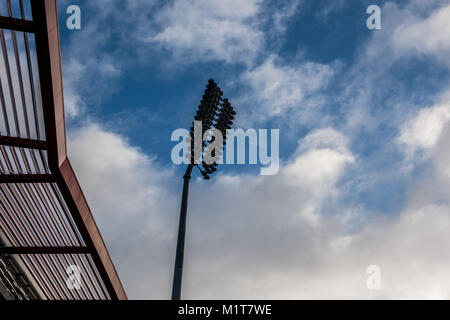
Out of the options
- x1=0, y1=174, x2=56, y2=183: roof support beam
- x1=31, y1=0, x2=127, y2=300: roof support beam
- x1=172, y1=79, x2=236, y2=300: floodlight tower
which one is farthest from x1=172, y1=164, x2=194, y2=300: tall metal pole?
x1=0, y1=174, x2=56, y2=183: roof support beam

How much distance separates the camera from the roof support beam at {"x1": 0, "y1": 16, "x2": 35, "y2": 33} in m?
7.61

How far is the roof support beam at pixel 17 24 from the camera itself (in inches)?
300

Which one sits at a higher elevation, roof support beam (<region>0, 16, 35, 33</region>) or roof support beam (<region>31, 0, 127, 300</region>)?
roof support beam (<region>0, 16, 35, 33</region>)

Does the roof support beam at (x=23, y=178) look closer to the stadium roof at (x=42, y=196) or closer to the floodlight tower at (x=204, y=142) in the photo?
the stadium roof at (x=42, y=196)

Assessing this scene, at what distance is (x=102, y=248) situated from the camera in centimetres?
1407

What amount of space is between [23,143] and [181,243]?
500 centimetres

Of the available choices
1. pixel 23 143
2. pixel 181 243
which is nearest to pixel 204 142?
pixel 181 243

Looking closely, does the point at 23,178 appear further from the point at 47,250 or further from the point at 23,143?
the point at 47,250

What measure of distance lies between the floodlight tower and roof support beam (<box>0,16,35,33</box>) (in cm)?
667

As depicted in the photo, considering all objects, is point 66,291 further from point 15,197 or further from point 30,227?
point 15,197

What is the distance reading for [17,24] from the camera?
25.0 feet

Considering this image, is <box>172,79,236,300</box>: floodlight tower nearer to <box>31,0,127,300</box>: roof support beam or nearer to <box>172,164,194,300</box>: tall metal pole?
<box>172,164,194,300</box>: tall metal pole

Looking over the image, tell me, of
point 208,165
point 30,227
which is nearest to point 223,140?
point 208,165
